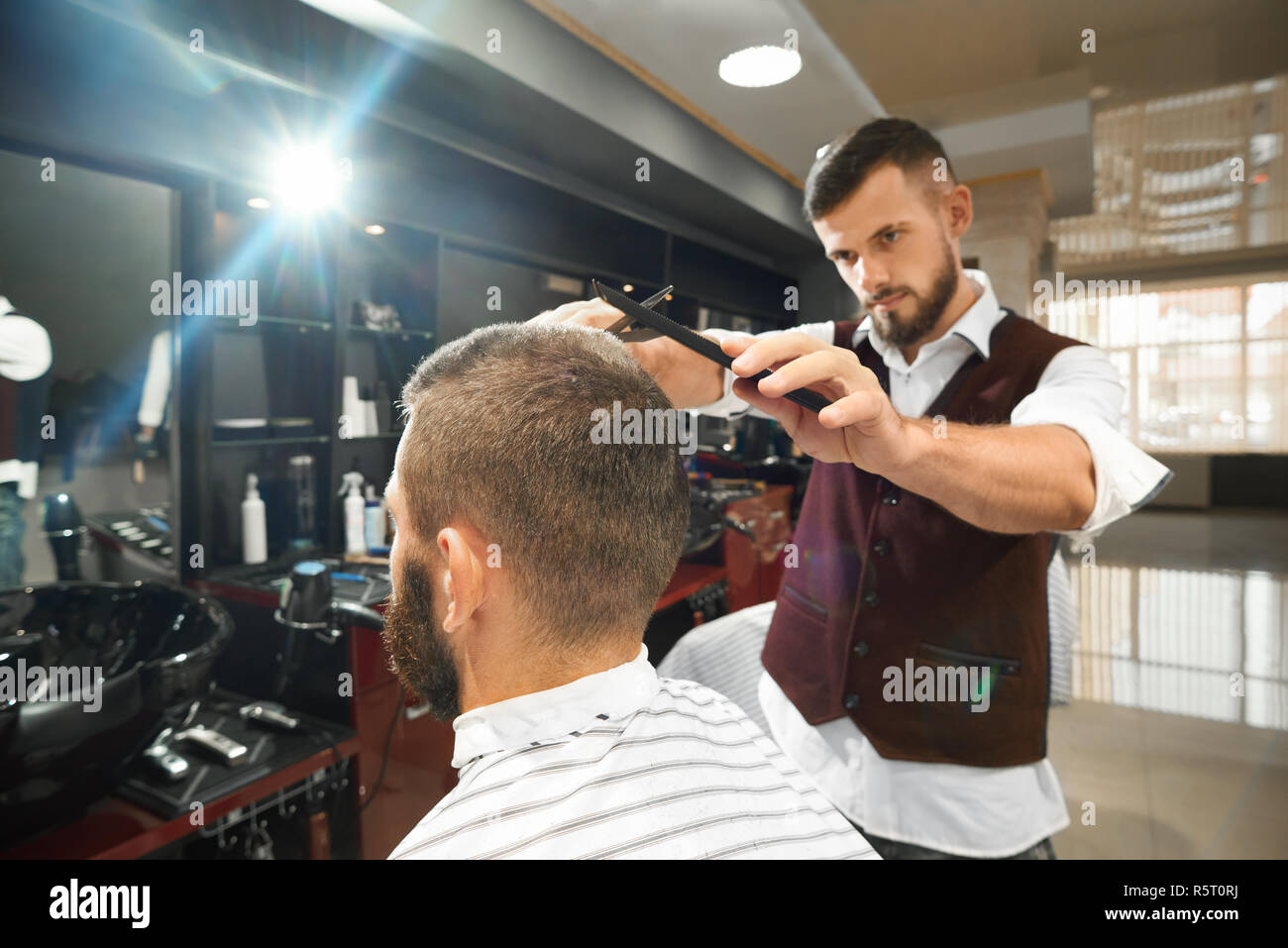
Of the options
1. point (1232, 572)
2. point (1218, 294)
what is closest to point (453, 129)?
point (1218, 294)

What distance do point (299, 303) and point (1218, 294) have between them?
130 inches

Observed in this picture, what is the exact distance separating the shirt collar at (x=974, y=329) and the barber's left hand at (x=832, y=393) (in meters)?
0.48

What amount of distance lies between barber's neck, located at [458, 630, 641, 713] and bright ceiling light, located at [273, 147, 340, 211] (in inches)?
81.5

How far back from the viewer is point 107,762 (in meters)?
1.03

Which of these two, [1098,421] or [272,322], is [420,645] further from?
[272,322]

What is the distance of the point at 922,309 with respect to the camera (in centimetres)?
128

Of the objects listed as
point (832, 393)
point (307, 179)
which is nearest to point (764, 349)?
point (832, 393)

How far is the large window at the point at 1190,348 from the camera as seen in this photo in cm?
179

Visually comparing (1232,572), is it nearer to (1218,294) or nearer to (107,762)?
(1218,294)

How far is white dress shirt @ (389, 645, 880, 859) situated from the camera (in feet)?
2.45

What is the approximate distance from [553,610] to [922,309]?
92cm

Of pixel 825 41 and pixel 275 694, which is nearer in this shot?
pixel 275 694

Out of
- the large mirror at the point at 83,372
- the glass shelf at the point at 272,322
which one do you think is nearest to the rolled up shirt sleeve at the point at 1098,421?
the glass shelf at the point at 272,322

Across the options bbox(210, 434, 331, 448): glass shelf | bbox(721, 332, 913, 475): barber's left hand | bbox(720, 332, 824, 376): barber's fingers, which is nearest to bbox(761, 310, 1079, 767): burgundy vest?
bbox(721, 332, 913, 475): barber's left hand
